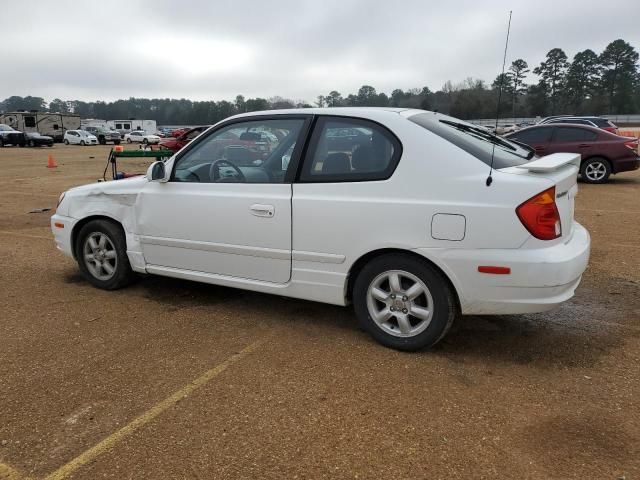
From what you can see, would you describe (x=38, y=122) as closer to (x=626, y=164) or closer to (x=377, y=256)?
(x=626, y=164)

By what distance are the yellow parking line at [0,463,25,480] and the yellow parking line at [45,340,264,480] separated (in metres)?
0.14

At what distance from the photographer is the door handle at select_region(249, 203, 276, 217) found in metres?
3.81

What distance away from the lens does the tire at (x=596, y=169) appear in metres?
12.9

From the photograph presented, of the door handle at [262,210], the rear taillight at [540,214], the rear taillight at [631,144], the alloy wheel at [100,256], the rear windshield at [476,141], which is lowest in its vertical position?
the alloy wheel at [100,256]

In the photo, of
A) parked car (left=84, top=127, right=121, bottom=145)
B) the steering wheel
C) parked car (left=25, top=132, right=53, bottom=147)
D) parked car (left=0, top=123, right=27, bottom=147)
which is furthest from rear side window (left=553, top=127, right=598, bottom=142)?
parked car (left=84, top=127, right=121, bottom=145)

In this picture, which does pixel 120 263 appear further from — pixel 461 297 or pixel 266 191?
pixel 461 297

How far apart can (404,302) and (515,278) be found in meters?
0.72

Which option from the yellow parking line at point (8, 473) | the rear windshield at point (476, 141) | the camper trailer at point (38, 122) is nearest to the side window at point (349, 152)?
the rear windshield at point (476, 141)

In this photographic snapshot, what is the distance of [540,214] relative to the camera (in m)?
3.08

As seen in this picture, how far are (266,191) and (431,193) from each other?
1.25 m

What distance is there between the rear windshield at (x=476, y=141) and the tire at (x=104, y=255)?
286 centimetres

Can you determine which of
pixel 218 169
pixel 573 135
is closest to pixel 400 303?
pixel 218 169

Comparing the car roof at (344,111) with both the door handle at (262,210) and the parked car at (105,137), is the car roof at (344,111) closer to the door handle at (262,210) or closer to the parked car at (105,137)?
the door handle at (262,210)

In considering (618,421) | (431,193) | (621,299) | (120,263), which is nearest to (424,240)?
(431,193)
